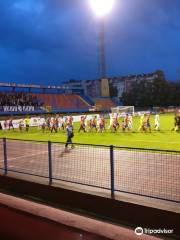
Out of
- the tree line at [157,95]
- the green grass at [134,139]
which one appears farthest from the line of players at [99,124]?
the tree line at [157,95]

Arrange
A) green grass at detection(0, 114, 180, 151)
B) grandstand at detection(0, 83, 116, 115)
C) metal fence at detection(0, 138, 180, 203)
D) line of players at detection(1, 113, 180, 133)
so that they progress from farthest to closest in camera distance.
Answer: grandstand at detection(0, 83, 116, 115) < line of players at detection(1, 113, 180, 133) < green grass at detection(0, 114, 180, 151) < metal fence at detection(0, 138, 180, 203)

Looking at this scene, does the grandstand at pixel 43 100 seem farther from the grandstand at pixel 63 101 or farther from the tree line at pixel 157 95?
the tree line at pixel 157 95

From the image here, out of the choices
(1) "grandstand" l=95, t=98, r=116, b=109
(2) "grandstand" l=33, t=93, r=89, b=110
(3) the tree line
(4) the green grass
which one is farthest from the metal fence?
(3) the tree line

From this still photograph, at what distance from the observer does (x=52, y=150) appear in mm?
10070

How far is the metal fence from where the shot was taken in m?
7.93

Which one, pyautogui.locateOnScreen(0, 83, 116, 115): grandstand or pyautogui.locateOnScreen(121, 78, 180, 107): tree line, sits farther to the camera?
pyautogui.locateOnScreen(121, 78, 180, 107): tree line

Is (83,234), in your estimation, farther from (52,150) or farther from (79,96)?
(79,96)

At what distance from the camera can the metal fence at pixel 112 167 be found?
7.93 m

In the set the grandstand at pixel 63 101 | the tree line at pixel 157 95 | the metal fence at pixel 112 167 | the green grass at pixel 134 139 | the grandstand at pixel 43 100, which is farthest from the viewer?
the tree line at pixel 157 95

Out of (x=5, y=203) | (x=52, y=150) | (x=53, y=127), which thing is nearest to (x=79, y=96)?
(x=53, y=127)

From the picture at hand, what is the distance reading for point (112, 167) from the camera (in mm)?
8164

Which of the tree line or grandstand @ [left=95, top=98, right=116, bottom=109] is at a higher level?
the tree line

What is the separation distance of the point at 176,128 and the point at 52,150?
63.3 feet

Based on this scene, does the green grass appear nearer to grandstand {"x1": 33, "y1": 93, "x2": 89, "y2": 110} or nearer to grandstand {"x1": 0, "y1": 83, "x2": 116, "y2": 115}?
grandstand {"x1": 0, "y1": 83, "x2": 116, "y2": 115}
